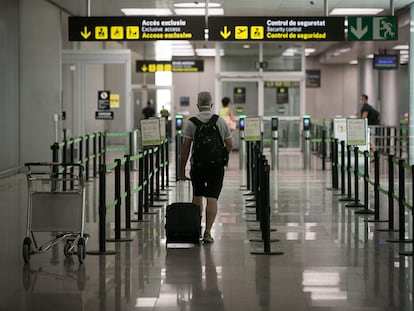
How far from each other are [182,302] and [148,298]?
1.20ft

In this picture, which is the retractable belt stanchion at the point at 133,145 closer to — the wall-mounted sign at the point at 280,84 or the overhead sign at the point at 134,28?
the overhead sign at the point at 134,28

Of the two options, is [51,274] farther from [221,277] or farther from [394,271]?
[394,271]

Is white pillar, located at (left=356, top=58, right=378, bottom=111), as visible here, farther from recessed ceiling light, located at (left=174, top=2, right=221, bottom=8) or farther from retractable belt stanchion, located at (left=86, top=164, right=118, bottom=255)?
retractable belt stanchion, located at (left=86, top=164, right=118, bottom=255)

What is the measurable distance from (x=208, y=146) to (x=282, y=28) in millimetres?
8058

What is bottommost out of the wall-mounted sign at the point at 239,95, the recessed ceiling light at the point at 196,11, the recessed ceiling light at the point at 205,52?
the wall-mounted sign at the point at 239,95

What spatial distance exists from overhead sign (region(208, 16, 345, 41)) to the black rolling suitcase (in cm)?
810

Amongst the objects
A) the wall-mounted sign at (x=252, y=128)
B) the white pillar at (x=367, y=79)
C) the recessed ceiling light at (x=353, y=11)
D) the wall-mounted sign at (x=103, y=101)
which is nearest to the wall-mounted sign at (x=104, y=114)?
the wall-mounted sign at (x=103, y=101)

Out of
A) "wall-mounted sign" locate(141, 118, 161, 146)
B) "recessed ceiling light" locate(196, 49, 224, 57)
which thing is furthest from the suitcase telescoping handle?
"recessed ceiling light" locate(196, 49, 224, 57)

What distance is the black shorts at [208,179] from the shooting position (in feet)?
34.9

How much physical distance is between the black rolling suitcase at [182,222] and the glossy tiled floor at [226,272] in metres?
0.19

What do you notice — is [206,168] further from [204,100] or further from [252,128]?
[252,128]

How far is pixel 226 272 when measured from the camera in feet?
29.1

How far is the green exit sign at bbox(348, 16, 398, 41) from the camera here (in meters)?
18.4

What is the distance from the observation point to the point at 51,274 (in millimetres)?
8805
